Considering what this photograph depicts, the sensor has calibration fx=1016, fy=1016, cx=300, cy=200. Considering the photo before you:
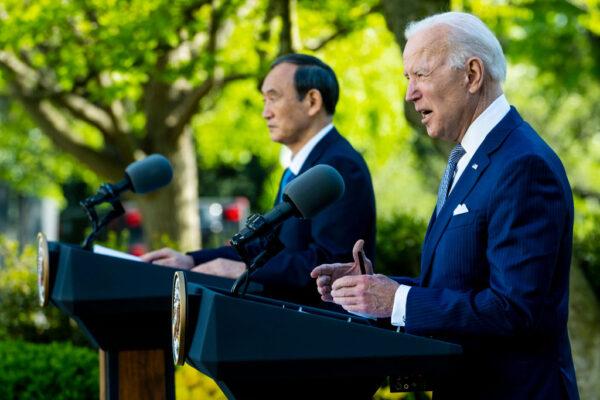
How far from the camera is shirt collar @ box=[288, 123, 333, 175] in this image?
14.0ft

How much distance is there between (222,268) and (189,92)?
9.98 m

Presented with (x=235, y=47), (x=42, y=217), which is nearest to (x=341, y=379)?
(x=235, y=47)

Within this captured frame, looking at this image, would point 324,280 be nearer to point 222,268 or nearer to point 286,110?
point 222,268

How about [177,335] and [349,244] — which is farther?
[349,244]

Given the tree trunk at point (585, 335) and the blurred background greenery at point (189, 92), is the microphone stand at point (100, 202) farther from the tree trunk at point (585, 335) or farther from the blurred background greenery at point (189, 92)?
the tree trunk at point (585, 335)

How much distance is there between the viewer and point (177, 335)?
2580 millimetres

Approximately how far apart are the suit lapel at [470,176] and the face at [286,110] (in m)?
1.53

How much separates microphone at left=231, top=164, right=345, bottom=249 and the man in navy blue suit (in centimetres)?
21

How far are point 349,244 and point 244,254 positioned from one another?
1.34 meters

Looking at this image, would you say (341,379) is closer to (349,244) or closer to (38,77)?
(349,244)

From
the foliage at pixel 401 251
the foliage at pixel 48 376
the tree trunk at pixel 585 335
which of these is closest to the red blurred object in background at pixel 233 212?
the foliage at pixel 401 251

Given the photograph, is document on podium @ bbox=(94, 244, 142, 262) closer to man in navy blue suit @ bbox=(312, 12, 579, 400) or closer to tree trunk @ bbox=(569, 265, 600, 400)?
man in navy blue suit @ bbox=(312, 12, 579, 400)

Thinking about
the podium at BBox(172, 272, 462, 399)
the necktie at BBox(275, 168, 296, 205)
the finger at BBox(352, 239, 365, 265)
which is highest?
the necktie at BBox(275, 168, 296, 205)

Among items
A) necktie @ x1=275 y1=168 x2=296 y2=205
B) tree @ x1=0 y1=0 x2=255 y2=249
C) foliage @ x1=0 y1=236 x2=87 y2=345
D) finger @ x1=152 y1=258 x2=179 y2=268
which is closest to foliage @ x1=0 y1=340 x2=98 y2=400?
foliage @ x1=0 y1=236 x2=87 y2=345
